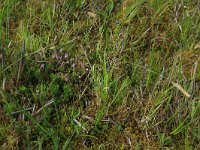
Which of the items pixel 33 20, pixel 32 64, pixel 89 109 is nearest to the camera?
pixel 89 109

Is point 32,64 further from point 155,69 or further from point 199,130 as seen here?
point 199,130

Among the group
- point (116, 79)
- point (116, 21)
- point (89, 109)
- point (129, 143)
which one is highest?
point (116, 21)

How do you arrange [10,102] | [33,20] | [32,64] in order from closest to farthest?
[10,102], [32,64], [33,20]

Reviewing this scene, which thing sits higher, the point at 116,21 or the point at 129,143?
the point at 116,21

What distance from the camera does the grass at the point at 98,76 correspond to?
2.09 metres

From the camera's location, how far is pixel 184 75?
245 cm

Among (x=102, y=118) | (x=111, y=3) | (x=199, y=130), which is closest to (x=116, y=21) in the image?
(x=111, y=3)

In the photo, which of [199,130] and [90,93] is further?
[90,93]

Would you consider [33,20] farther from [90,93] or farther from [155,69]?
[155,69]

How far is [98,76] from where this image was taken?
7.50 feet

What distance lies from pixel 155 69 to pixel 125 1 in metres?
0.78

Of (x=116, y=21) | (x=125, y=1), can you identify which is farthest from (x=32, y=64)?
(x=125, y=1)

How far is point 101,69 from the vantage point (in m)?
2.40

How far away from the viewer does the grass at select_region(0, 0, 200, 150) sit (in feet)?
6.86
